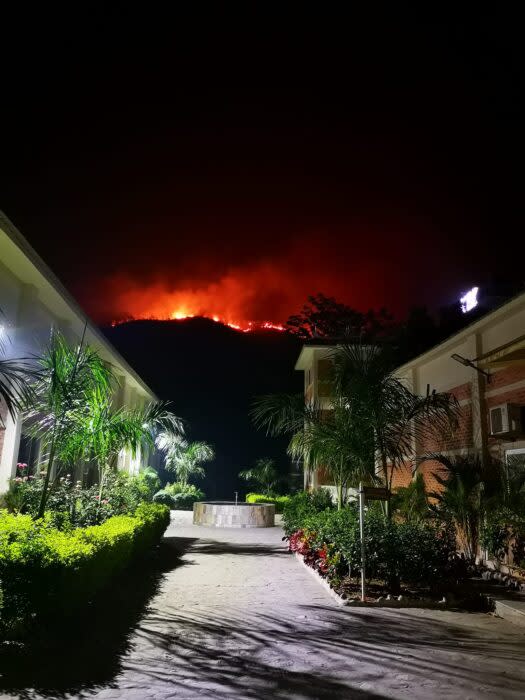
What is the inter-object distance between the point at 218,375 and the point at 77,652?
44.6 meters

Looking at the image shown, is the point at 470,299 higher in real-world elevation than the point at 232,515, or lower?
higher

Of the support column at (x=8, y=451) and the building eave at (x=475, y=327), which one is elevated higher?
the building eave at (x=475, y=327)

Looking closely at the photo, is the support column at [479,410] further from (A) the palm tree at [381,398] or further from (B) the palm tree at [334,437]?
(B) the palm tree at [334,437]

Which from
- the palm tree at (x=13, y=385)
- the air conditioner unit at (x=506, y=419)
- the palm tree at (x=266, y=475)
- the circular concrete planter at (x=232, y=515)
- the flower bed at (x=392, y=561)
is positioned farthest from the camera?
the palm tree at (x=266, y=475)

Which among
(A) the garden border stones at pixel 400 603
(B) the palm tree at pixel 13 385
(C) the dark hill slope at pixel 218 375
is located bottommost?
(A) the garden border stones at pixel 400 603

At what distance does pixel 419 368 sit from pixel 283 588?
849cm

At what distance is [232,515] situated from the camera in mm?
19594

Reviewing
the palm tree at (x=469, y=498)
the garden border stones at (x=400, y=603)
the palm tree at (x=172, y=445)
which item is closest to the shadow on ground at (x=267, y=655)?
the garden border stones at (x=400, y=603)

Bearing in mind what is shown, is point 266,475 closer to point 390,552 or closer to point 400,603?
point 390,552

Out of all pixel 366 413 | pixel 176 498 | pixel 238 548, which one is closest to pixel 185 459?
pixel 176 498

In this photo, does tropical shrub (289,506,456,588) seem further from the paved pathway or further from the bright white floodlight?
the bright white floodlight

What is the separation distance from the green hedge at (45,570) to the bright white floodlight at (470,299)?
30.4 metres

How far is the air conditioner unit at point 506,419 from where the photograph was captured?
9.63 m

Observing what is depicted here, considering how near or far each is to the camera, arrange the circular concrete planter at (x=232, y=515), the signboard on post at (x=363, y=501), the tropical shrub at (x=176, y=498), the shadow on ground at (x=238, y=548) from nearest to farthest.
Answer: the signboard on post at (x=363, y=501) → the shadow on ground at (x=238, y=548) → the circular concrete planter at (x=232, y=515) → the tropical shrub at (x=176, y=498)
